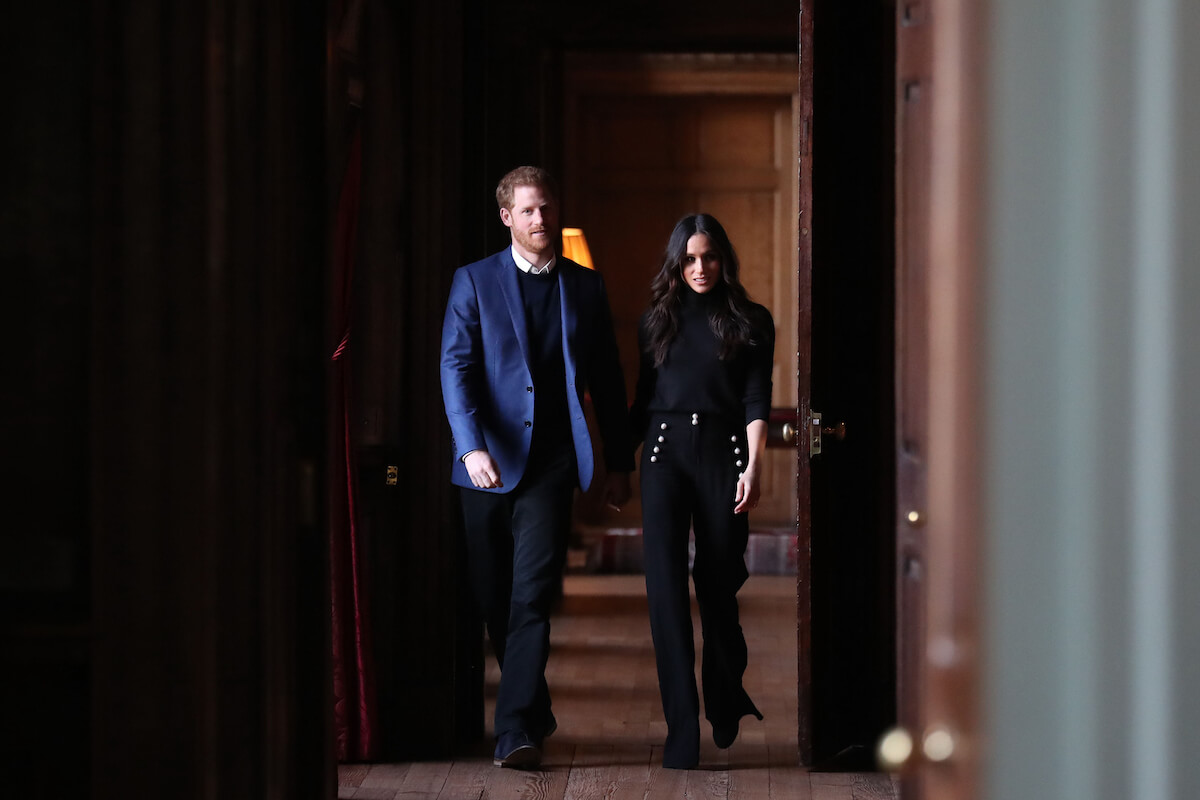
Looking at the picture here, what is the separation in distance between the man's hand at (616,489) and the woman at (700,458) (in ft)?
0.34

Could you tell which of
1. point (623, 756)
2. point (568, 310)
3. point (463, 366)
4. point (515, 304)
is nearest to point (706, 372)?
point (568, 310)

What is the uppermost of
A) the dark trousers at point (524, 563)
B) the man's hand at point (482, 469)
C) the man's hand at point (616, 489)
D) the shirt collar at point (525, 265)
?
the shirt collar at point (525, 265)

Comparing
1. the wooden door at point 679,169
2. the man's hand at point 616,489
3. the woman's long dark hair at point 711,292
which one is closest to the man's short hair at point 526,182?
the woman's long dark hair at point 711,292

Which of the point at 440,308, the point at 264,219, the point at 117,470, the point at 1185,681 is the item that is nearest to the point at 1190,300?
the point at 1185,681

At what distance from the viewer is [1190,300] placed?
1.63 metres

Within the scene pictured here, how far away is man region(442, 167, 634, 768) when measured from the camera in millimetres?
3543

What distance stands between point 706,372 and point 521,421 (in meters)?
0.50

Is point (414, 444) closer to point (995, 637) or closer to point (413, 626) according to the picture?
point (413, 626)

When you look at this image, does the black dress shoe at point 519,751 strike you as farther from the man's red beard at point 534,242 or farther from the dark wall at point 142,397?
the dark wall at point 142,397

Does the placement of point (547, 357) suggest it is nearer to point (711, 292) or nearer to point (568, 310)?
point (568, 310)

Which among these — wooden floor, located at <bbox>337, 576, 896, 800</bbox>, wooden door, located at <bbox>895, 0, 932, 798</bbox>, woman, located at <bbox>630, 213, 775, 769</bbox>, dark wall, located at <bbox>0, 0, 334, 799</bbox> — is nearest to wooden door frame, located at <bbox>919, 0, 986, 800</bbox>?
wooden door, located at <bbox>895, 0, 932, 798</bbox>

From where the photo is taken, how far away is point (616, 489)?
3.77 meters

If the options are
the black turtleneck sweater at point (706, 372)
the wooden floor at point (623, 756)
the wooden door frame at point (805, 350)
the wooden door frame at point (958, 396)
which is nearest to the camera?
the wooden door frame at point (958, 396)

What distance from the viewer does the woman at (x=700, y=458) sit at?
355cm
